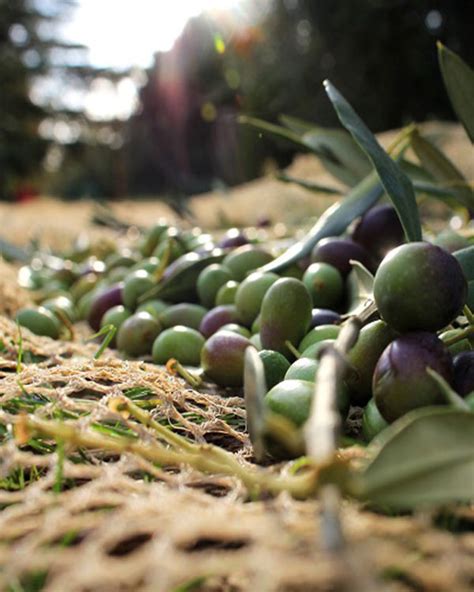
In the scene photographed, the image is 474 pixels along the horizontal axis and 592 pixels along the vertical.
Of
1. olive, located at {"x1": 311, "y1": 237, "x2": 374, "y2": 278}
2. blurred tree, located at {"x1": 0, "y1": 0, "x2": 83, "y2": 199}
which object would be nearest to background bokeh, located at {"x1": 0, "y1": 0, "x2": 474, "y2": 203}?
blurred tree, located at {"x1": 0, "y1": 0, "x2": 83, "y2": 199}

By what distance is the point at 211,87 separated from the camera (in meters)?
13.3

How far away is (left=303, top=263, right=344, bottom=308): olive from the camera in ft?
3.77

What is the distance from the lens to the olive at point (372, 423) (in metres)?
0.71

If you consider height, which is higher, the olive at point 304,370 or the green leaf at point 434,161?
the green leaf at point 434,161

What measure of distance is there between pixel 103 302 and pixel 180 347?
472 mm

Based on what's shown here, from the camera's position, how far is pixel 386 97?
9.81m

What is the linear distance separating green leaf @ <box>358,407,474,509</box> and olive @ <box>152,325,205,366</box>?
700 millimetres

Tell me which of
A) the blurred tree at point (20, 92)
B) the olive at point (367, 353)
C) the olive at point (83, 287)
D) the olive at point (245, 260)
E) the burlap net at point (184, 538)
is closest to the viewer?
the burlap net at point (184, 538)

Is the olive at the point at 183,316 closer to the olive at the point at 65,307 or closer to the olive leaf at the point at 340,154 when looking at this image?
the olive at the point at 65,307

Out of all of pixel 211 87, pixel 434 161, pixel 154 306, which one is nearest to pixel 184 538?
pixel 154 306

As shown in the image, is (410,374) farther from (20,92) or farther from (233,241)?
(20,92)

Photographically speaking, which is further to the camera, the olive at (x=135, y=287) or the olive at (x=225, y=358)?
the olive at (x=135, y=287)

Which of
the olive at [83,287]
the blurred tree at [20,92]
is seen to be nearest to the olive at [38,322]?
the olive at [83,287]

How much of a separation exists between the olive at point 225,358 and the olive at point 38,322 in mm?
551
